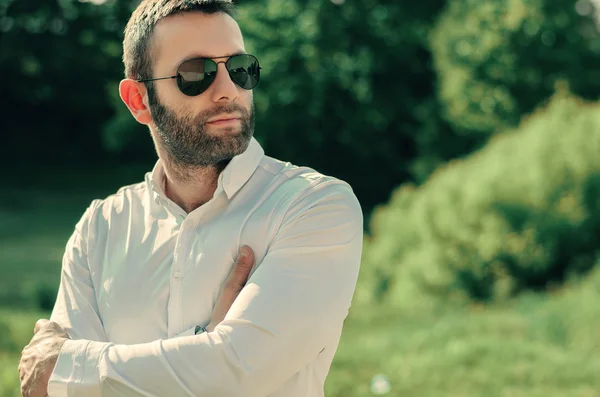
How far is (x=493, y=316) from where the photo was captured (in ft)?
32.3

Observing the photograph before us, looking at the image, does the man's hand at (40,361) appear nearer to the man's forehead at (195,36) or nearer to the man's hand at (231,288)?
the man's hand at (231,288)

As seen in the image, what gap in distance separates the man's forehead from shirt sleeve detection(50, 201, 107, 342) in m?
0.53

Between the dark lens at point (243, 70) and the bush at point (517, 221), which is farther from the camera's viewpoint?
the bush at point (517, 221)

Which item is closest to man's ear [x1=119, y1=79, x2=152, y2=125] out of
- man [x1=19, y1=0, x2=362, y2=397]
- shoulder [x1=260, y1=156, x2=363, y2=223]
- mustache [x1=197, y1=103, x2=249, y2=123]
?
man [x1=19, y1=0, x2=362, y2=397]

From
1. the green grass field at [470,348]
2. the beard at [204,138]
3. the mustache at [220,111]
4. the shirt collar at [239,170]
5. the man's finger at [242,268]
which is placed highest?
the mustache at [220,111]

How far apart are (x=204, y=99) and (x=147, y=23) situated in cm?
26

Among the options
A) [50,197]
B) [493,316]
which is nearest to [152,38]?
[493,316]

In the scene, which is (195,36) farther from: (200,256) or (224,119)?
(200,256)

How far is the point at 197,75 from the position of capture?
236 centimetres

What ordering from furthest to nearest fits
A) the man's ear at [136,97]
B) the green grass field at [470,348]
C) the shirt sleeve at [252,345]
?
1. the green grass field at [470,348]
2. the man's ear at [136,97]
3. the shirt sleeve at [252,345]

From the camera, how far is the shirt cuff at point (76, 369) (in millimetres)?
2197

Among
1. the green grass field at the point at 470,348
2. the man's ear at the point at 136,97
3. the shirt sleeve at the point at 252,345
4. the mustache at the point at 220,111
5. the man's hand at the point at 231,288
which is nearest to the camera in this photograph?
the shirt sleeve at the point at 252,345

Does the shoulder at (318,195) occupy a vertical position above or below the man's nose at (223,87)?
below

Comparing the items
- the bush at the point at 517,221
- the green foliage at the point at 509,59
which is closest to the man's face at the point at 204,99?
the bush at the point at 517,221
